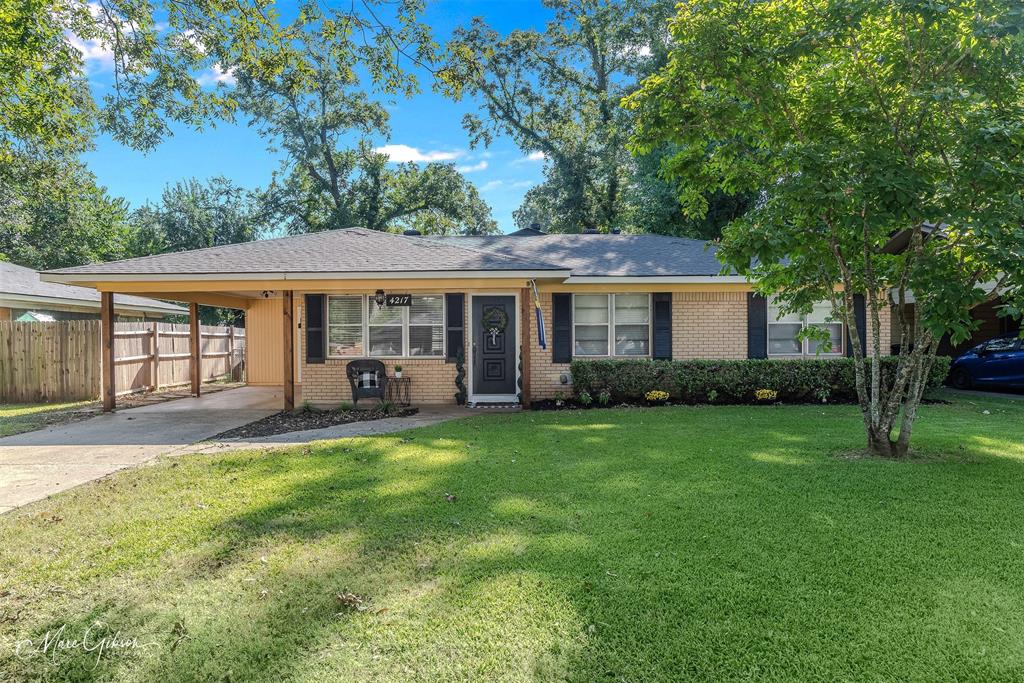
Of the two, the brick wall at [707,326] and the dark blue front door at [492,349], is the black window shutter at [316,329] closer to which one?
the dark blue front door at [492,349]

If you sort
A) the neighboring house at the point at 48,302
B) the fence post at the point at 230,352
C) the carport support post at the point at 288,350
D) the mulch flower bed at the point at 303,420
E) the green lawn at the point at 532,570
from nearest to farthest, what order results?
1. the green lawn at the point at 532,570
2. the mulch flower bed at the point at 303,420
3. the carport support post at the point at 288,350
4. the neighboring house at the point at 48,302
5. the fence post at the point at 230,352

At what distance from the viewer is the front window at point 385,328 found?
1134 centimetres

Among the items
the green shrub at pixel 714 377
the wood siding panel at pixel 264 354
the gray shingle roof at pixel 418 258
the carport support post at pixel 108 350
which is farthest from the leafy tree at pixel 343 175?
the green shrub at pixel 714 377

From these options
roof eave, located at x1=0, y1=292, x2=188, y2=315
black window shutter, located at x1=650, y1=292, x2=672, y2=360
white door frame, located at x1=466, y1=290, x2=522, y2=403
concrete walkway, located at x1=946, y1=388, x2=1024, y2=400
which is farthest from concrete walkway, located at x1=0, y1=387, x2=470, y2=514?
concrete walkway, located at x1=946, y1=388, x2=1024, y2=400

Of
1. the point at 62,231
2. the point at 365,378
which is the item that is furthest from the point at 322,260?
the point at 62,231

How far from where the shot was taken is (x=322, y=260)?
10.3m

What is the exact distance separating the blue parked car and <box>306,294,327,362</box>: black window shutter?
578 inches

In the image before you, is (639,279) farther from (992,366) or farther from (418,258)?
(992,366)

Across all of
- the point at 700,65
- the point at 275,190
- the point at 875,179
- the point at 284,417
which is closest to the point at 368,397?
the point at 284,417

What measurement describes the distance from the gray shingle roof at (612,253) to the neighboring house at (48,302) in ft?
35.5

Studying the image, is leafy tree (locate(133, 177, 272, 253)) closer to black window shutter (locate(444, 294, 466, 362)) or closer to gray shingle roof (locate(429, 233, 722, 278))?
gray shingle roof (locate(429, 233, 722, 278))

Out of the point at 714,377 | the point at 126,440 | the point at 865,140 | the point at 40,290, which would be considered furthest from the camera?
the point at 40,290

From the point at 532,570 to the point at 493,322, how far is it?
8.34 meters

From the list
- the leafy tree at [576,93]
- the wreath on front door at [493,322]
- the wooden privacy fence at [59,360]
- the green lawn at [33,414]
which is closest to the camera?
the green lawn at [33,414]
